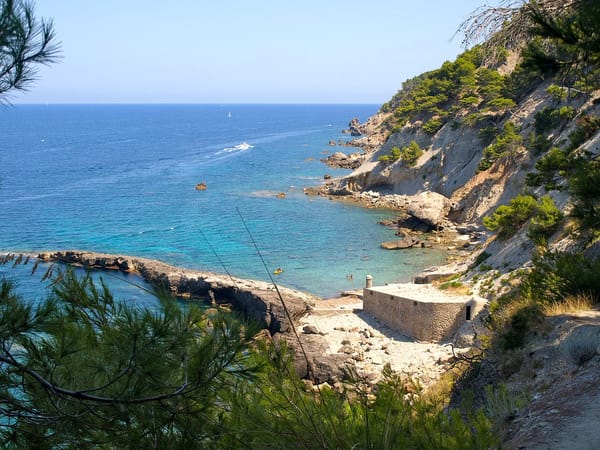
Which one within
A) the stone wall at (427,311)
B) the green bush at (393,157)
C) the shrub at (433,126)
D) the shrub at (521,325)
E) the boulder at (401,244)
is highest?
the shrub at (433,126)

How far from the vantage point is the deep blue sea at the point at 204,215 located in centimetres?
3597

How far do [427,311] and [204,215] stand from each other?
3083cm

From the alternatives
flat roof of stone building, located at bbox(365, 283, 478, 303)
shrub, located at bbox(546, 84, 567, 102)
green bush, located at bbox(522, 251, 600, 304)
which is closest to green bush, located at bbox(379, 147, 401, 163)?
shrub, located at bbox(546, 84, 567, 102)

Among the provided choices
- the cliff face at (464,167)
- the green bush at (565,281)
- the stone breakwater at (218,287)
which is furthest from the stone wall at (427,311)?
the cliff face at (464,167)

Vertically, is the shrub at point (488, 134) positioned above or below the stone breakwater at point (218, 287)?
above

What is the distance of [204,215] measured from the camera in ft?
162

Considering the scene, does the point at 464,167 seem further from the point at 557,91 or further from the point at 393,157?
the point at 557,91

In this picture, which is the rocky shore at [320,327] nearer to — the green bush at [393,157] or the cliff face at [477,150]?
the cliff face at [477,150]

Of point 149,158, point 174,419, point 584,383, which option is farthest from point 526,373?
point 149,158

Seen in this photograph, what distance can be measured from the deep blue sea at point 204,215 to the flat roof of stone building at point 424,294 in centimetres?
686

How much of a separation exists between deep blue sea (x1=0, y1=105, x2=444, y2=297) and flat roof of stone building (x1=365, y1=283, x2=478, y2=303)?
6.86 meters

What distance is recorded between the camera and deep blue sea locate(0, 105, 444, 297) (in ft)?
118

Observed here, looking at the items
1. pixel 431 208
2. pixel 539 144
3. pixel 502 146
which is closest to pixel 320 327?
pixel 431 208

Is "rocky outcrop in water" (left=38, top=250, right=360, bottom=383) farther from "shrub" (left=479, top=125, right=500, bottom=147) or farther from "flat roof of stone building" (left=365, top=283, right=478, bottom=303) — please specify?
"shrub" (left=479, top=125, right=500, bottom=147)
